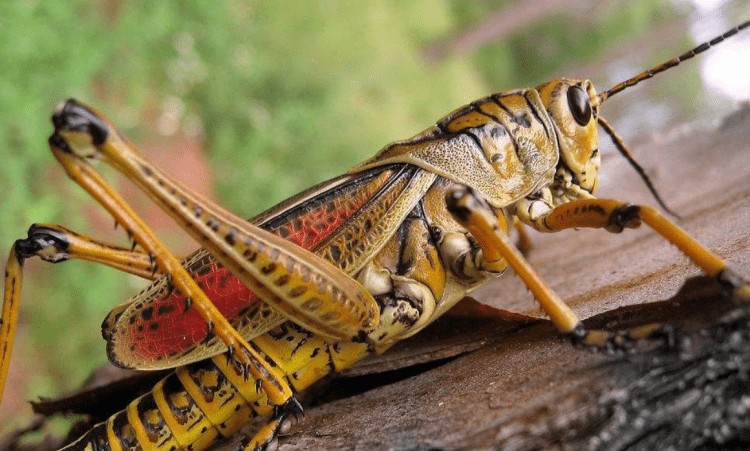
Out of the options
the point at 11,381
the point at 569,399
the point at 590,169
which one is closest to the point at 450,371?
the point at 569,399

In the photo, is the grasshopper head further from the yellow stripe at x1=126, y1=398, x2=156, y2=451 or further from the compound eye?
the yellow stripe at x1=126, y1=398, x2=156, y2=451

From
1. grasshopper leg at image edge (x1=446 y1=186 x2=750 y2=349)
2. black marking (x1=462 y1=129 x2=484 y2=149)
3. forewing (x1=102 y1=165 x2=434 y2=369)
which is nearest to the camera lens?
grasshopper leg at image edge (x1=446 y1=186 x2=750 y2=349)

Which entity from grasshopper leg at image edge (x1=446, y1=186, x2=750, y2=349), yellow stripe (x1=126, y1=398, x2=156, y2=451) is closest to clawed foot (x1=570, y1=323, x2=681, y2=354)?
grasshopper leg at image edge (x1=446, y1=186, x2=750, y2=349)

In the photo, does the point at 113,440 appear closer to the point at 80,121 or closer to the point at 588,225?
the point at 80,121

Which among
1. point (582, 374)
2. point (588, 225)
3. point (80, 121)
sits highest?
point (80, 121)

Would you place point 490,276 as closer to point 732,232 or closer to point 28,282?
point 732,232

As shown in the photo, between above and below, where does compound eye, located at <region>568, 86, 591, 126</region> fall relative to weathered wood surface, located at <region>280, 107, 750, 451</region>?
above

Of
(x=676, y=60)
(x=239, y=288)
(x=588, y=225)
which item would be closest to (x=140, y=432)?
(x=239, y=288)
